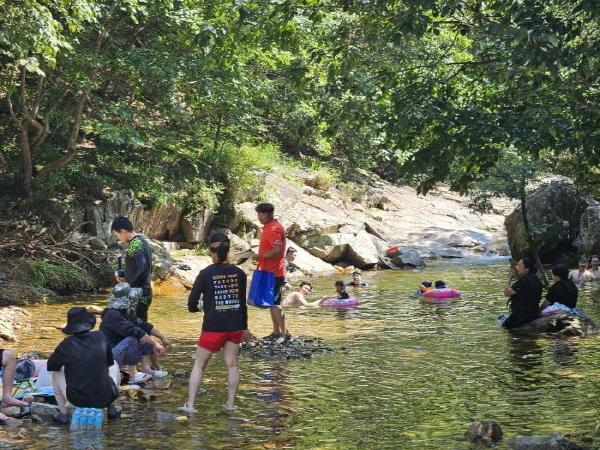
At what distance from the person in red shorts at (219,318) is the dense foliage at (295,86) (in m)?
2.17

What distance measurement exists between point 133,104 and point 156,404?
1633cm

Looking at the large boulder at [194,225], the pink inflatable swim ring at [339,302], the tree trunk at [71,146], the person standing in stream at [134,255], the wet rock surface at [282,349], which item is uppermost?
the tree trunk at [71,146]

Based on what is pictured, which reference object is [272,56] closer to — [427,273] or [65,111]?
[65,111]

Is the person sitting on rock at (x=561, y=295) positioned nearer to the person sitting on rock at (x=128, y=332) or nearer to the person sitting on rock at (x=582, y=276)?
the person sitting on rock at (x=582, y=276)

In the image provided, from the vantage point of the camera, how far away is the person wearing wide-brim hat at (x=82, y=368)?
715 cm

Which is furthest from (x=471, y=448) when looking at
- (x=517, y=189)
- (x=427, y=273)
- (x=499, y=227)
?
(x=499, y=227)

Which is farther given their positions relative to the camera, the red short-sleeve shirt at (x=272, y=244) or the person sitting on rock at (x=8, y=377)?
the red short-sleeve shirt at (x=272, y=244)

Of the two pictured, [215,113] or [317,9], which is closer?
[317,9]

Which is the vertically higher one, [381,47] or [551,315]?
[381,47]

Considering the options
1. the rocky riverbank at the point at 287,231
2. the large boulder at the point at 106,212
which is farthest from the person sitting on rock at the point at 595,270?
the large boulder at the point at 106,212

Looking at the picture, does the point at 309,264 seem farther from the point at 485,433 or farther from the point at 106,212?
the point at 485,433

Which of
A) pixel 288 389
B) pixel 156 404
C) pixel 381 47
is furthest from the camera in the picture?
pixel 381 47

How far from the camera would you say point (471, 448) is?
21.4 feet

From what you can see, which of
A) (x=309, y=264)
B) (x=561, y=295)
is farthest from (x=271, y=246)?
(x=309, y=264)
